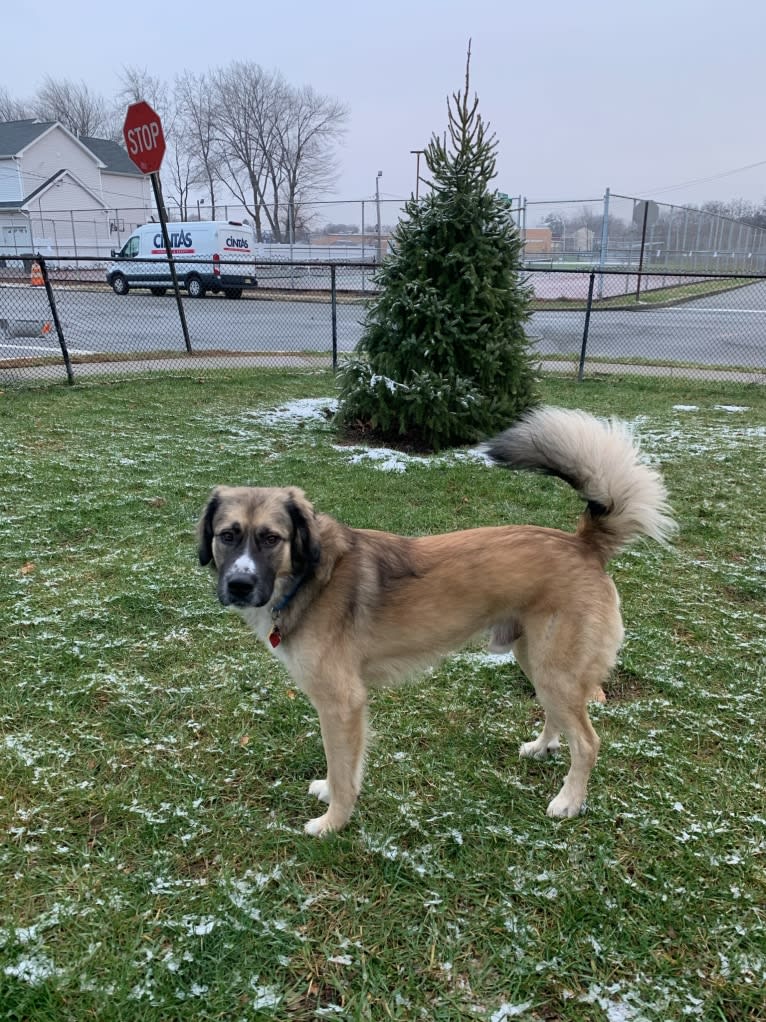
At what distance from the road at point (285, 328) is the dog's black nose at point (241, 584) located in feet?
34.7

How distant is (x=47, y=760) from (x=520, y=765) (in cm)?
206

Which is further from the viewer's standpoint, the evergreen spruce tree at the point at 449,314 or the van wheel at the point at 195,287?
the van wheel at the point at 195,287

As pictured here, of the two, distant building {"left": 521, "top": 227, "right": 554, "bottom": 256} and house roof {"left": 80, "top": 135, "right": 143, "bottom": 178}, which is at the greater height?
house roof {"left": 80, "top": 135, "right": 143, "bottom": 178}

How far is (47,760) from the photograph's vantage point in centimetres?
278

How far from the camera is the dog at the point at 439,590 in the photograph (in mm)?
2461

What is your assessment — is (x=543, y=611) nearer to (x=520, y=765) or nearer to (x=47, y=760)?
(x=520, y=765)

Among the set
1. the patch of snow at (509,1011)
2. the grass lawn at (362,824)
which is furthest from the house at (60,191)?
the patch of snow at (509,1011)

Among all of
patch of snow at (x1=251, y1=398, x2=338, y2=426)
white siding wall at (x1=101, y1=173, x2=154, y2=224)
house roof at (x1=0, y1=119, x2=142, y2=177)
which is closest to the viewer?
patch of snow at (x1=251, y1=398, x2=338, y2=426)

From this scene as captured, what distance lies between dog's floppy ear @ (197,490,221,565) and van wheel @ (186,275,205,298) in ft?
83.0

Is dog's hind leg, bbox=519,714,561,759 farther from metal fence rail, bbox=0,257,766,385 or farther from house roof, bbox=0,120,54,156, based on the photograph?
house roof, bbox=0,120,54,156

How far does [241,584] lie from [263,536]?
219 mm

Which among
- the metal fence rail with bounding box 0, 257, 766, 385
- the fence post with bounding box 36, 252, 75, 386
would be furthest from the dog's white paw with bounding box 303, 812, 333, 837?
the fence post with bounding box 36, 252, 75, 386

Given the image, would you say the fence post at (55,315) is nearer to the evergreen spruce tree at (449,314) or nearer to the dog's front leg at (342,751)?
the evergreen spruce tree at (449,314)

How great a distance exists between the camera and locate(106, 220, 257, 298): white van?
82.8 ft
